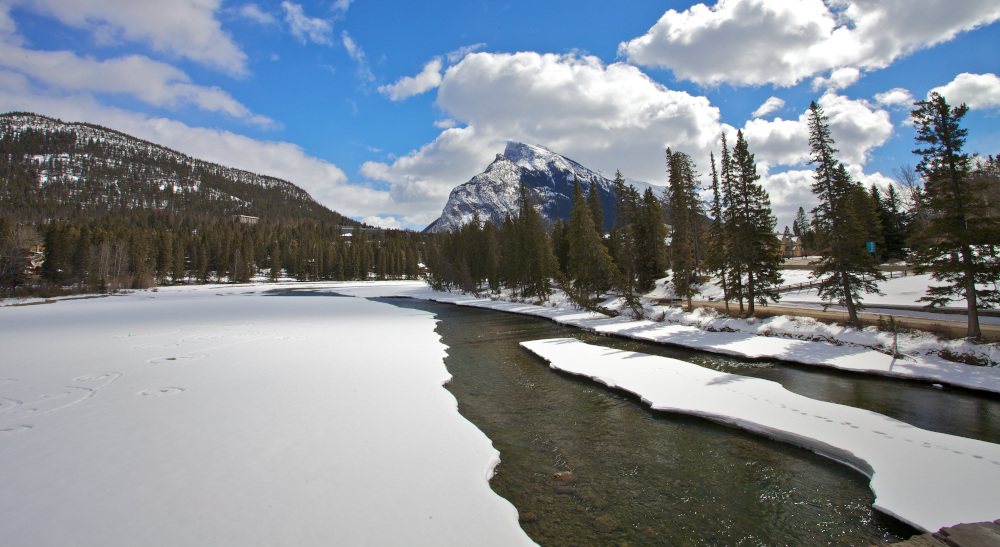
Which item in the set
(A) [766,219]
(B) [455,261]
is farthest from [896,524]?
(B) [455,261]

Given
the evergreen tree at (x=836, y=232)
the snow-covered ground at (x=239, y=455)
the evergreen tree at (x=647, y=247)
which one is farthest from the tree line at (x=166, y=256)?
the evergreen tree at (x=836, y=232)

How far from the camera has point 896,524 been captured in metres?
6.84

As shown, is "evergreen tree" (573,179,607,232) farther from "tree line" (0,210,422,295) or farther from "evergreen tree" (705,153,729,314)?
"tree line" (0,210,422,295)

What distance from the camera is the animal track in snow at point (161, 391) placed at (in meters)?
11.8

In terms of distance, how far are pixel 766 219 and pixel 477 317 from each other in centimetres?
2602

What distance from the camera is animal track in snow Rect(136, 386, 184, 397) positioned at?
11.8 meters

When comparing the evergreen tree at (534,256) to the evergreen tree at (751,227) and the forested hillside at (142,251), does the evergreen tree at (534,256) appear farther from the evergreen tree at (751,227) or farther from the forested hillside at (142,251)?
the forested hillside at (142,251)

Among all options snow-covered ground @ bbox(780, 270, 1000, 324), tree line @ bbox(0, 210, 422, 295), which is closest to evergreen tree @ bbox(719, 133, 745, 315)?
snow-covered ground @ bbox(780, 270, 1000, 324)

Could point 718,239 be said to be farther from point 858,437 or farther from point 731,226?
point 858,437

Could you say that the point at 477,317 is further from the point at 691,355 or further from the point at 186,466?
the point at 186,466

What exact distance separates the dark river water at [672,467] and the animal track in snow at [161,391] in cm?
873

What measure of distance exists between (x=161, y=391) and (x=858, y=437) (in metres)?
19.4

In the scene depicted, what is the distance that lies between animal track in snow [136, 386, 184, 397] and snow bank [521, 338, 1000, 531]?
1382cm

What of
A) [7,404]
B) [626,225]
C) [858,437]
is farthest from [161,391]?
[626,225]
